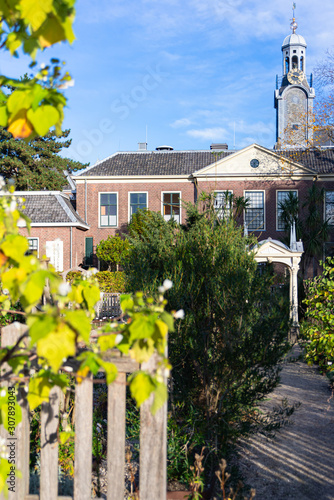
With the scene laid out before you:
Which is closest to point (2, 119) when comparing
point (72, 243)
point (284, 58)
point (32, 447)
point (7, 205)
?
point (7, 205)

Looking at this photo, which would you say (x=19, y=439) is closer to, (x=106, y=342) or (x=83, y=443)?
(x=83, y=443)

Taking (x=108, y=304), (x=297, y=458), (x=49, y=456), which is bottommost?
(x=297, y=458)

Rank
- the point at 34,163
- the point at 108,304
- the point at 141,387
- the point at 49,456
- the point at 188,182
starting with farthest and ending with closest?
1. the point at 34,163
2. the point at 188,182
3. the point at 108,304
4. the point at 49,456
5. the point at 141,387

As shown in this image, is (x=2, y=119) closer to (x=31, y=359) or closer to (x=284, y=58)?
(x=31, y=359)

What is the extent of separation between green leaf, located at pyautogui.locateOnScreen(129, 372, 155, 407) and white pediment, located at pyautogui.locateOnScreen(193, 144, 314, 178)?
2521 centimetres

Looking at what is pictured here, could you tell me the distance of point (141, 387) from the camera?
1.69 m

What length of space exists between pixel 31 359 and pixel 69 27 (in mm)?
1451

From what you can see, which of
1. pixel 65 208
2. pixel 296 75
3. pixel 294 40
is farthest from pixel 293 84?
pixel 65 208

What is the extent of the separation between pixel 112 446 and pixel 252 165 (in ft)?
84.9

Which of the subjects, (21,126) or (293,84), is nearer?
(21,126)

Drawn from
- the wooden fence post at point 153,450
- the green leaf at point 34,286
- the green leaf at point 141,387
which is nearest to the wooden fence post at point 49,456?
the wooden fence post at point 153,450

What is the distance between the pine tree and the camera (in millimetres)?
33531

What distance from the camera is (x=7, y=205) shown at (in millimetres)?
1763

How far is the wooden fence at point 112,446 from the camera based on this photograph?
84.0 inches
